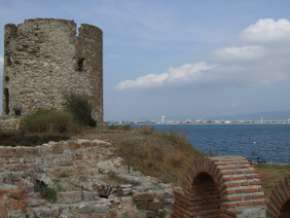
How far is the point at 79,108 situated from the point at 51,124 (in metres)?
2.64

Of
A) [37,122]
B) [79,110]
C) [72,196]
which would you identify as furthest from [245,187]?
[79,110]

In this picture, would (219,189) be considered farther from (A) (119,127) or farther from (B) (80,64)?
(B) (80,64)

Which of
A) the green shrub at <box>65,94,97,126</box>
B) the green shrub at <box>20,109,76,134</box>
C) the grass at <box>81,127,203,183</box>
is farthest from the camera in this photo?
the green shrub at <box>65,94,97,126</box>

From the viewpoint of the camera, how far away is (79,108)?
19406 millimetres

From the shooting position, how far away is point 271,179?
15.1 m

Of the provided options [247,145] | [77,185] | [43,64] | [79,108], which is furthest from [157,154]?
[247,145]

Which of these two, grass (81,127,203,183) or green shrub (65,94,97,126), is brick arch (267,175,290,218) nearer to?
grass (81,127,203,183)

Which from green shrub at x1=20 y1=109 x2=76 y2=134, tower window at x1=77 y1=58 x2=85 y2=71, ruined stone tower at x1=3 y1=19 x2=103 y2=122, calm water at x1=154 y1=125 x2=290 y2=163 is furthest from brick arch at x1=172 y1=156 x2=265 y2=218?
tower window at x1=77 y1=58 x2=85 y2=71

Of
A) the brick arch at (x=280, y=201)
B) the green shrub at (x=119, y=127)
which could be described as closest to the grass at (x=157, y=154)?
the green shrub at (x=119, y=127)

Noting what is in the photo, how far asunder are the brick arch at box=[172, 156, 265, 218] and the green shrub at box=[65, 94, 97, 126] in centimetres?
1341

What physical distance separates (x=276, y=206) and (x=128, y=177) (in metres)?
6.65

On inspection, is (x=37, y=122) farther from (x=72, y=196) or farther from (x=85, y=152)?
(x=72, y=196)

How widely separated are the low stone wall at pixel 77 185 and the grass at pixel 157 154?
1.99 feet

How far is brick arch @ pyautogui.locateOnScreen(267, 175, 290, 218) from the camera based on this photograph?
437 centimetres
